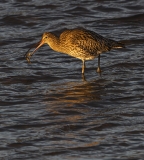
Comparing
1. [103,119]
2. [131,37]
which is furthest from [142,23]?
[103,119]

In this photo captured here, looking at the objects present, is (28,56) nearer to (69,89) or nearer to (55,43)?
(55,43)

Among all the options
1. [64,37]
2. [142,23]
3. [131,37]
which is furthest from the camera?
[142,23]

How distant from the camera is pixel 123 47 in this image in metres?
15.9

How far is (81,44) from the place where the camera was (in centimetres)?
1545

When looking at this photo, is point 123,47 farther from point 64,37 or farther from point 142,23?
point 142,23

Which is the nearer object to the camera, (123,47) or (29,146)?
(29,146)

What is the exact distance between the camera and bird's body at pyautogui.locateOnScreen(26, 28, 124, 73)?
15.4 m

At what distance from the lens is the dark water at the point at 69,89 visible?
10852mm

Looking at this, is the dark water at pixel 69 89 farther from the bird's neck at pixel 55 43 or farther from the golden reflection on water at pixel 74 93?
the bird's neck at pixel 55 43

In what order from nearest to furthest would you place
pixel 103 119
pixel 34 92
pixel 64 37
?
pixel 103 119 < pixel 34 92 < pixel 64 37

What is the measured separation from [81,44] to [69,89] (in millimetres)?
1523

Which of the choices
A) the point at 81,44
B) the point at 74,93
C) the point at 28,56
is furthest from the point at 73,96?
the point at 28,56

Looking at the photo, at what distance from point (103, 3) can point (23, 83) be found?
6.86 metres

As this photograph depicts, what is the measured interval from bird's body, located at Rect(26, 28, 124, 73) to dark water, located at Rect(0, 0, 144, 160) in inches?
14.8
